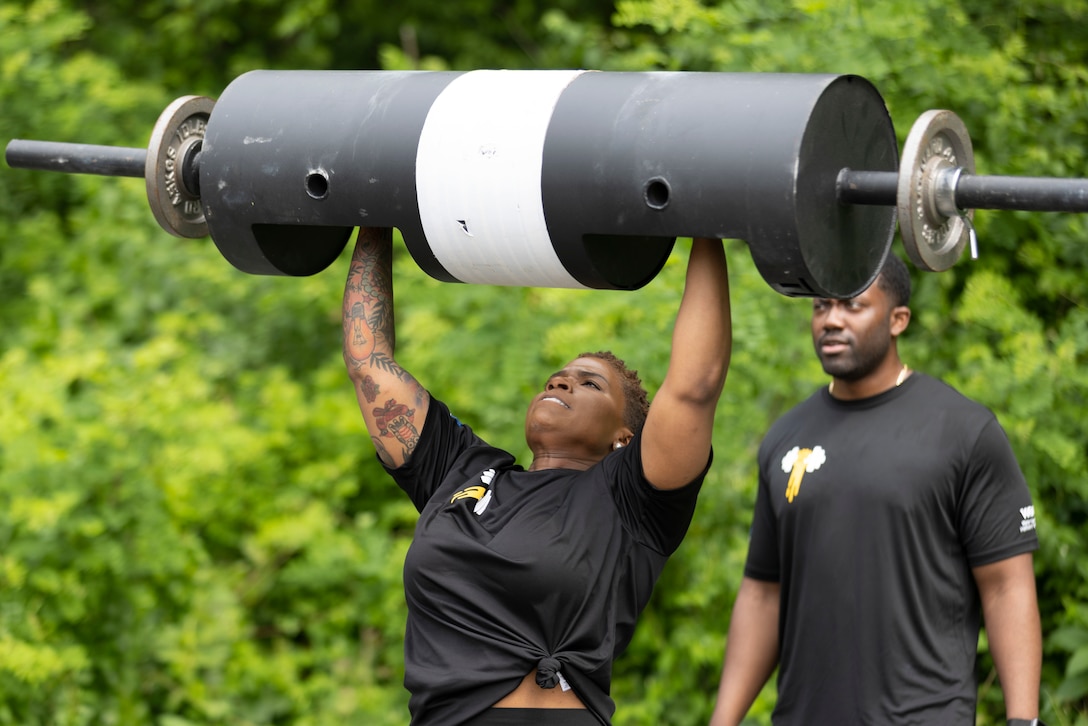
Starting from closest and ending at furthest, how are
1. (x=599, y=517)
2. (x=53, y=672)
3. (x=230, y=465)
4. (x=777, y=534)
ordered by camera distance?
(x=599, y=517) → (x=777, y=534) → (x=53, y=672) → (x=230, y=465)

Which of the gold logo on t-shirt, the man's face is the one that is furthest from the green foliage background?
the gold logo on t-shirt

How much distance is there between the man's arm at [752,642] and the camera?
371cm

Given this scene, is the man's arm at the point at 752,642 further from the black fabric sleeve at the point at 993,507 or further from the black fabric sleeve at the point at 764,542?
the black fabric sleeve at the point at 993,507

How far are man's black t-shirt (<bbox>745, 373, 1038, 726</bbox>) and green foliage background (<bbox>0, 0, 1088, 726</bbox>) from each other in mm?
1157

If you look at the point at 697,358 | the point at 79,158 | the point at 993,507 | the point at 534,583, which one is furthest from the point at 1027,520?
the point at 79,158

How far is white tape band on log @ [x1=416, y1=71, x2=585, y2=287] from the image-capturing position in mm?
2463

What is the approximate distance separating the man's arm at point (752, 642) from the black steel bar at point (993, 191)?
166 cm

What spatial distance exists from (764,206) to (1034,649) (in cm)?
168

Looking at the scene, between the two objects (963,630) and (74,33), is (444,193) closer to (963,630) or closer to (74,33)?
(963,630)

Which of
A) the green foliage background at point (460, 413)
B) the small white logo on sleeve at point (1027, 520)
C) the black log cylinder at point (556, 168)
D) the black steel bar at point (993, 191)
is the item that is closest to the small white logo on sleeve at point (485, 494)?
the black log cylinder at point (556, 168)

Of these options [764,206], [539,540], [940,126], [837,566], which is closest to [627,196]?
[764,206]

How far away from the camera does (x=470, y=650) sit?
2.65 meters

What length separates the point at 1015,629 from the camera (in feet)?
10.9

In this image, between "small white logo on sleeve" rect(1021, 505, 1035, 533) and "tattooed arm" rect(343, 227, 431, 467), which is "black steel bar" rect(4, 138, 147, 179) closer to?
"tattooed arm" rect(343, 227, 431, 467)
